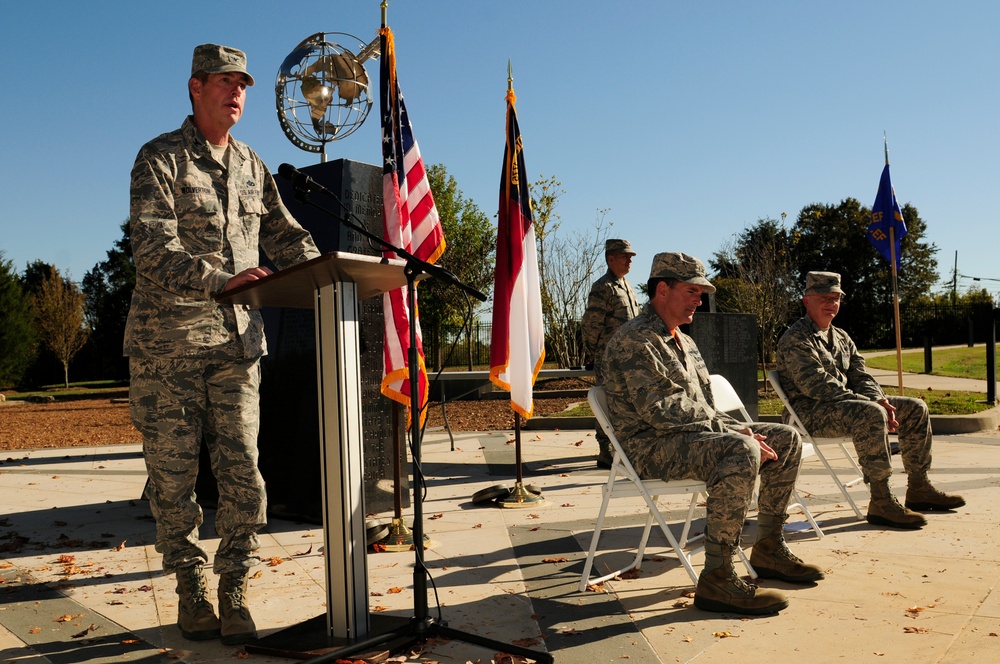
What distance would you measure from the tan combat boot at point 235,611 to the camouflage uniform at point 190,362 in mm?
72

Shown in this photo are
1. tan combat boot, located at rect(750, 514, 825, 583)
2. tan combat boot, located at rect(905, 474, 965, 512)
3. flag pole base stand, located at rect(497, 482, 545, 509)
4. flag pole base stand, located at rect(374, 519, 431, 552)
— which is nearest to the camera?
tan combat boot, located at rect(750, 514, 825, 583)

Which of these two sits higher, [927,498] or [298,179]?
[298,179]

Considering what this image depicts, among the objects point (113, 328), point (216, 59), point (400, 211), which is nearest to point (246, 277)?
point (216, 59)

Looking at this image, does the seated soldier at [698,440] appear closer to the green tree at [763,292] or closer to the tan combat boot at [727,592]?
the tan combat boot at [727,592]

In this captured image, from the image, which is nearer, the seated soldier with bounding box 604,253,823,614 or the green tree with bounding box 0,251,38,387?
the seated soldier with bounding box 604,253,823,614

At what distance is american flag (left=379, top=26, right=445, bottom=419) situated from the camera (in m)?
5.77

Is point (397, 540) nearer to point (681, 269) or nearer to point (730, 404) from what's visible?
point (730, 404)

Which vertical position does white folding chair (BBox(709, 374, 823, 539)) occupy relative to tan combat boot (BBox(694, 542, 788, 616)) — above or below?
above

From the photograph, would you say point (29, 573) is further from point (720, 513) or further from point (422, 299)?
point (422, 299)

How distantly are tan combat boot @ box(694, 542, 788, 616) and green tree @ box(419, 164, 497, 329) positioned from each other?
23.9 metres

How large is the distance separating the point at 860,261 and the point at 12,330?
35.3 meters

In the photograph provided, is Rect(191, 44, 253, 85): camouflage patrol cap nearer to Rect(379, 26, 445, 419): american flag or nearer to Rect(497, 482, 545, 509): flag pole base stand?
Rect(379, 26, 445, 419): american flag

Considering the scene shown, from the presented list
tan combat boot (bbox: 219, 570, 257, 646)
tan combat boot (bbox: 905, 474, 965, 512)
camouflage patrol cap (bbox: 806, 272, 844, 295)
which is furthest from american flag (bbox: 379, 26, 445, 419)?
tan combat boot (bbox: 905, 474, 965, 512)

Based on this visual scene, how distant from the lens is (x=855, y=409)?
5906 mm
